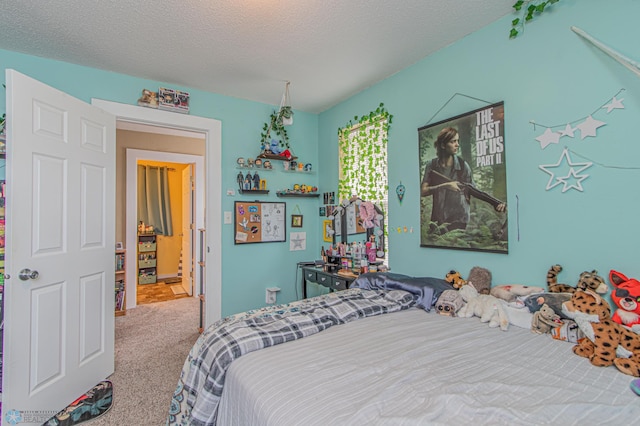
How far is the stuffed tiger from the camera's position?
1505 mm

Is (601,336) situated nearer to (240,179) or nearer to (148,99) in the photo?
(240,179)

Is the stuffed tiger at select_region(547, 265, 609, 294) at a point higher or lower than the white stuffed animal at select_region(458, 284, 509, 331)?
higher

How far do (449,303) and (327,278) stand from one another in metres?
1.26

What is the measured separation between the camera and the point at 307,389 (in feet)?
3.36

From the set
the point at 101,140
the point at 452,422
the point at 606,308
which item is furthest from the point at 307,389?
the point at 101,140

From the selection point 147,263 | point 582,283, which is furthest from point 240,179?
Result: point 147,263

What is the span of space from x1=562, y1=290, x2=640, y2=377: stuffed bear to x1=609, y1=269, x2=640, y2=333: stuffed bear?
0.15 feet

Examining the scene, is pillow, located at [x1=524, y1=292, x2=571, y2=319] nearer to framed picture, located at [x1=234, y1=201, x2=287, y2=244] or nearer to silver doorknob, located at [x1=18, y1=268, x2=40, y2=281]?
framed picture, located at [x1=234, y1=201, x2=287, y2=244]

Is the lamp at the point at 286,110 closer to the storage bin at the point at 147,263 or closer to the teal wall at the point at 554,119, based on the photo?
the teal wall at the point at 554,119

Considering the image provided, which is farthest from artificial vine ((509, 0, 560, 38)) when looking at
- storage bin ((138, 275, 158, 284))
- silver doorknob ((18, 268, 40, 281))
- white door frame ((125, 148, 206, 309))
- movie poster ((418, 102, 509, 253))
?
storage bin ((138, 275, 158, 284))

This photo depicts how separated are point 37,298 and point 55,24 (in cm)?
177

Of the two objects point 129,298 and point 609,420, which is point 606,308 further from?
point 129,298

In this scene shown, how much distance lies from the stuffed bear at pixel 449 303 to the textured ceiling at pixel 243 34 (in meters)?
1.76

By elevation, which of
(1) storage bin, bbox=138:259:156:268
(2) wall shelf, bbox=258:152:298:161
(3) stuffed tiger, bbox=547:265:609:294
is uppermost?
(2) wall shelf, bbox=258:152:298:161
